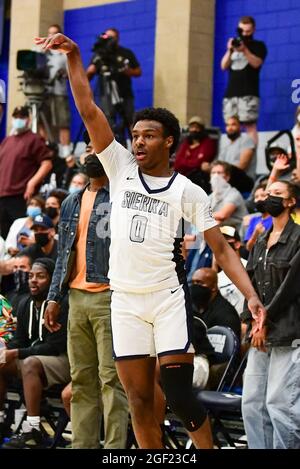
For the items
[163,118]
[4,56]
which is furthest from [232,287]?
[4,56]

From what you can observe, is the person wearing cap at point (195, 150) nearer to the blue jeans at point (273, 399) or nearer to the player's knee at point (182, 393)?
the blue jeans at point (273, 399)

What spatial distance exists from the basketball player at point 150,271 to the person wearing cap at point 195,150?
6.69 metres

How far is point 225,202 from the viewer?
38.7 ft

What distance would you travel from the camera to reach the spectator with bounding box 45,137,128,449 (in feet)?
26.0

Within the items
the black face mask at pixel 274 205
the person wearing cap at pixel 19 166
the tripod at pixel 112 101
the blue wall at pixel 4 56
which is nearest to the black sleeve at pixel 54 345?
the black face mask at pixel 274 205

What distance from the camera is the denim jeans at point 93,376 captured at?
7.93 metres

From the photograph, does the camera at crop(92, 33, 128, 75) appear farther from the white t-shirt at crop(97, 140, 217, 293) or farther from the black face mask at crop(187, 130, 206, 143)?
the white t-shirt at crop(97, 140, 217, 293)

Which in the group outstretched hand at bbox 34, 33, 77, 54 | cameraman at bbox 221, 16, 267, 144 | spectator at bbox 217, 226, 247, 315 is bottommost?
spectator at bbox 217, 226, 247, 315

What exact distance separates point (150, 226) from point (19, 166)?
8032 millimetres

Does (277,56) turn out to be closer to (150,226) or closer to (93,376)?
(93,376)

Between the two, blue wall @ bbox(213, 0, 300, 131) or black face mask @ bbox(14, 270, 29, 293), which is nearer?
black face mask @ bbox(14, 270, 29, 293)

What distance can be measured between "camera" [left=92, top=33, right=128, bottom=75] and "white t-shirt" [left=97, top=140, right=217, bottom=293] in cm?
861

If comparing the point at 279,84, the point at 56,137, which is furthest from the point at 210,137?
the point at 56,137

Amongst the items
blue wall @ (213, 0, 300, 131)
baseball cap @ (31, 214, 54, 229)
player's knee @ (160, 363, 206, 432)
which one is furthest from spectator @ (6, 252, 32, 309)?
blue wall @ (213, 0, 300, 131)
